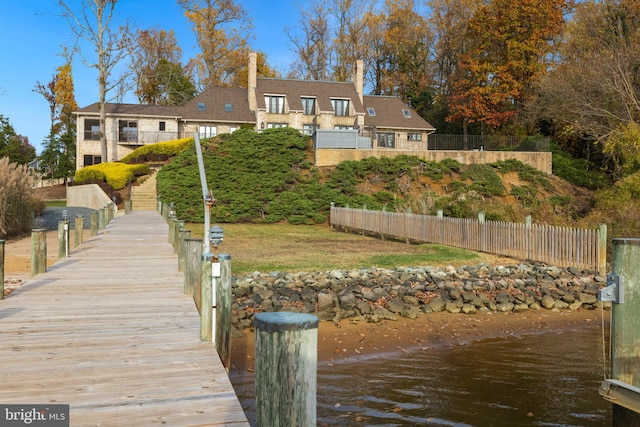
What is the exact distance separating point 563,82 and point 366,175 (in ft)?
41.7

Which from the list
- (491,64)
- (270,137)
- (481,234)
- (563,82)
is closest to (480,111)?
(491,64)

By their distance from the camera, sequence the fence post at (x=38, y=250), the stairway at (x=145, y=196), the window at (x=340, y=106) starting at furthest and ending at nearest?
1. the window at (x=340, y=106)
2. the stairway at (x=145, y=196)
3. the fence post at (x=38, y=250)

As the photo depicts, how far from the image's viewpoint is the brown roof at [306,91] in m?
47.4

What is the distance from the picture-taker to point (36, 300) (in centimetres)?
811

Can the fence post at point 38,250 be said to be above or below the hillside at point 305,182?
below

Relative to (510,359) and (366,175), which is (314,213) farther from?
(510,359)

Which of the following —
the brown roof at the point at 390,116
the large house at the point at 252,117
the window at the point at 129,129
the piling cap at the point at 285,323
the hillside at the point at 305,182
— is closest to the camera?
the piling cap at the point at 285,323

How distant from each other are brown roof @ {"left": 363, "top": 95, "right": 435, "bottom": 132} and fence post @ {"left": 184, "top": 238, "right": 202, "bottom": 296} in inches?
1616

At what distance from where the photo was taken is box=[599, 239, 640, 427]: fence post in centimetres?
450

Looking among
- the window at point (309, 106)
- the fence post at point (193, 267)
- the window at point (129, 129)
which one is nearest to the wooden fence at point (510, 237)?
the fence post at point (193, 267)

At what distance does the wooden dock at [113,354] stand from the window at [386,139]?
123 ft
